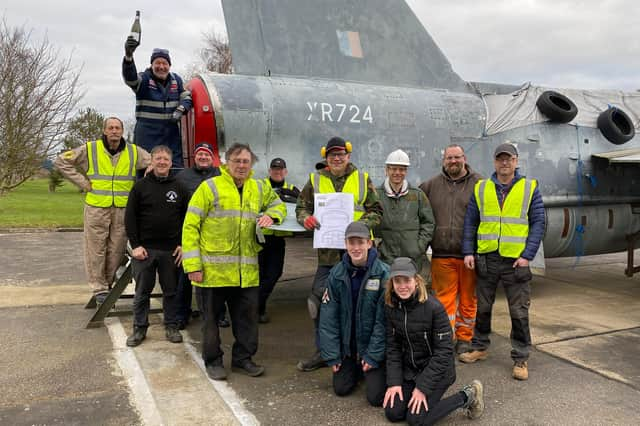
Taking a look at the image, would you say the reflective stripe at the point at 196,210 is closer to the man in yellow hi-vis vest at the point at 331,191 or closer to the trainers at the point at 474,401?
the man in yellow hi-vis vest at the point at 331,191

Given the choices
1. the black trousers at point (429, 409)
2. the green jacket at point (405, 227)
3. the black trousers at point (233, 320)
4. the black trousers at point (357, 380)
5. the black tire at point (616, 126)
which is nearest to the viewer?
the black trousers at point (429, 409)

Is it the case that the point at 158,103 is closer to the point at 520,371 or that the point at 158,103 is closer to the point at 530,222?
the point at 530,222

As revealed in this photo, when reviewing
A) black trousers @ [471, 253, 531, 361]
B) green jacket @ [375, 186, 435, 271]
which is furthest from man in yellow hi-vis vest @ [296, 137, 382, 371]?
black trousers @ [471, 253, 531, 361]

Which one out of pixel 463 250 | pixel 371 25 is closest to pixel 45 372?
pixel 463 250

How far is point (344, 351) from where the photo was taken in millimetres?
3678

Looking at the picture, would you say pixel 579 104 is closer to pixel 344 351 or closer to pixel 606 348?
pixel 606 348

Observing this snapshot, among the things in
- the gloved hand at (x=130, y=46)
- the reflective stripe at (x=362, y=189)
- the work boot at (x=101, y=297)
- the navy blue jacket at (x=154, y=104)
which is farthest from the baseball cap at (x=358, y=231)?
the work boot at (x=101, y=297)

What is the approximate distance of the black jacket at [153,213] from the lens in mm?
4488

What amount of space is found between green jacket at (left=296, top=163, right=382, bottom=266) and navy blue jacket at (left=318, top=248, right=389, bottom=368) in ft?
0.95

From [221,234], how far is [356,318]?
3.91 ft

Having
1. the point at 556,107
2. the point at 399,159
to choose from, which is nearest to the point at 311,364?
the point at 399,159

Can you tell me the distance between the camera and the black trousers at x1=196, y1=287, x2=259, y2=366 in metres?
3.88

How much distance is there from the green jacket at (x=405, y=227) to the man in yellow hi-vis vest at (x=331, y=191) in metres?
0.15

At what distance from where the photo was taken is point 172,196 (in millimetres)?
4578
